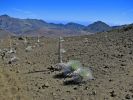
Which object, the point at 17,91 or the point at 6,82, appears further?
the point at 6,82

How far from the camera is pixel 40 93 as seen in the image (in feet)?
39.4

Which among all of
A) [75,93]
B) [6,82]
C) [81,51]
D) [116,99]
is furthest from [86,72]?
[81,51]

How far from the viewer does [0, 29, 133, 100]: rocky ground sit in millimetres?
11508

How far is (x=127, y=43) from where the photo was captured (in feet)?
60.7

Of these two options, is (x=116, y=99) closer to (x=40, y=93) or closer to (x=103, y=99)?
(x=103, y=99)

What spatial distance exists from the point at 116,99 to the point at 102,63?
4213 mm

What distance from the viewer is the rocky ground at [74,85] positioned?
11508 millimetres

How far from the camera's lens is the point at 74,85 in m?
12.4

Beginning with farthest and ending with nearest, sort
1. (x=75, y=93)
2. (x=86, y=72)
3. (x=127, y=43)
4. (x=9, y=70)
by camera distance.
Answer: (x=127, y=43), (x=9, y=70), (x=86, y=72), (x=75, y=93)

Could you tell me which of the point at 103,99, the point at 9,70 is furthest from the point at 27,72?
the point at 103,99

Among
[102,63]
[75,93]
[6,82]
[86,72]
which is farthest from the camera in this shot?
[102,63]

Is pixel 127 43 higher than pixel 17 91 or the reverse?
higher

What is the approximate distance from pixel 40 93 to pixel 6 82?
7.60 ft

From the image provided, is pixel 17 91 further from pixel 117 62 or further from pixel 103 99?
pixel 117 62
